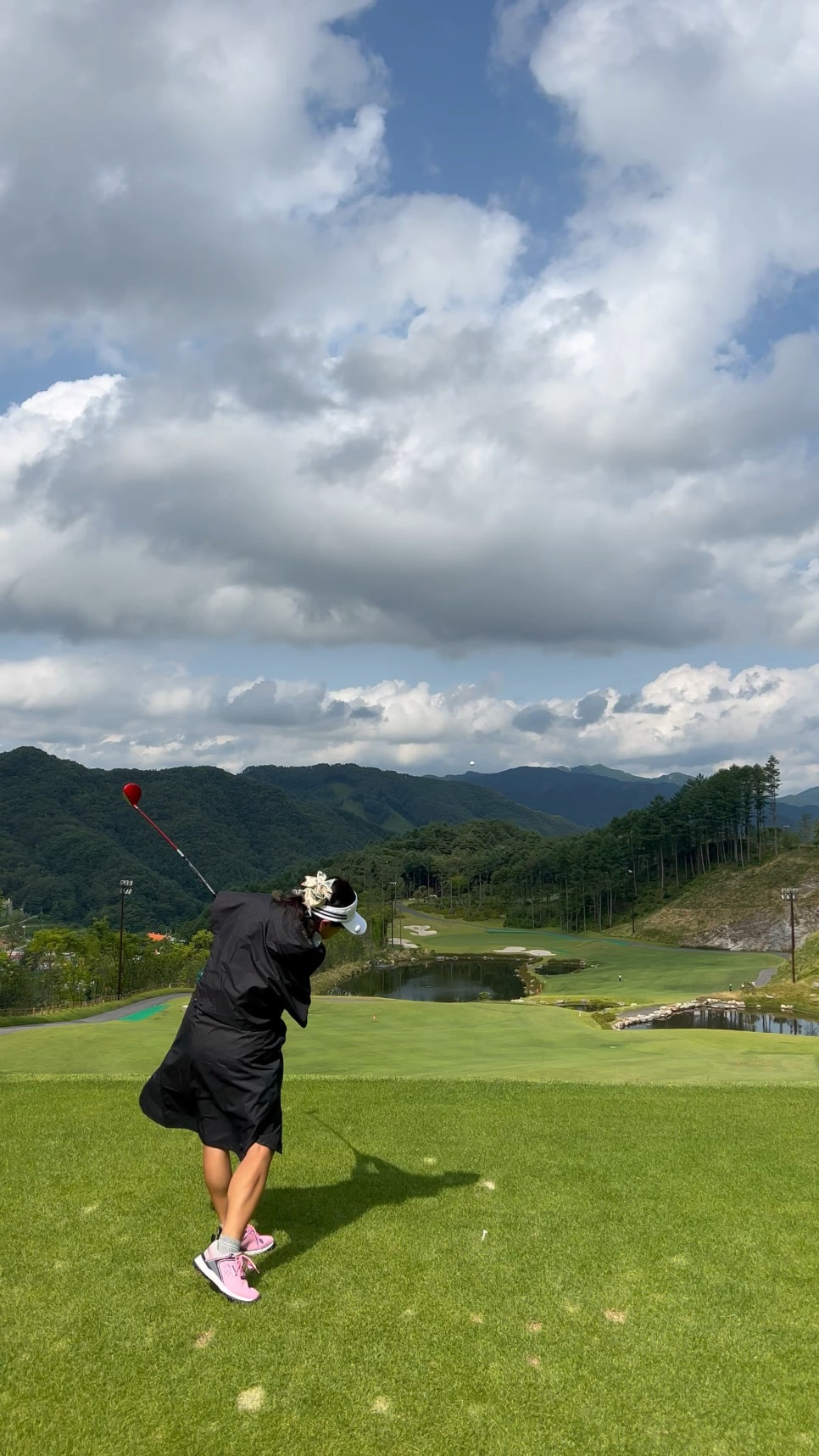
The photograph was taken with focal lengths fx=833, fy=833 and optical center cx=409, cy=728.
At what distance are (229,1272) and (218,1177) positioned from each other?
0.64m

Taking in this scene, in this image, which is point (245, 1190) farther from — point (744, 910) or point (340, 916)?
point (744, 910)

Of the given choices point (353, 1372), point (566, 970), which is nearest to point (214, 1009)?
point (353, 1372)

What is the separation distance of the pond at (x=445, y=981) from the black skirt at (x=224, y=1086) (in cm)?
6966

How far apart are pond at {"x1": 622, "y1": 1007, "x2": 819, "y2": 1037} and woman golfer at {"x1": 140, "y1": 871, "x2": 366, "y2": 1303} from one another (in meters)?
45.5

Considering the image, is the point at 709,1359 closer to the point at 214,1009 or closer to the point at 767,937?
the point at 214,1009

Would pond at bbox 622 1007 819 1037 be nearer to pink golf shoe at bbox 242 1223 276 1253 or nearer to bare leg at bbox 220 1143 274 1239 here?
pink golf shoe at bbox 242 1223 276 1253

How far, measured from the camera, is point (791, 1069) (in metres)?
16.0

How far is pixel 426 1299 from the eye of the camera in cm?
509

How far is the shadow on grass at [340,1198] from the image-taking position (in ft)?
19.9

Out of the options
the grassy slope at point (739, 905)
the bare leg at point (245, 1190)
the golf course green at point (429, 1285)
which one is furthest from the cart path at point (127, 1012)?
the grassy slope at point (739, 905)

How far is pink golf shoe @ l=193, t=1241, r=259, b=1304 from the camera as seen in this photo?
200 inches

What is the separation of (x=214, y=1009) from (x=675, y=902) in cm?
11954

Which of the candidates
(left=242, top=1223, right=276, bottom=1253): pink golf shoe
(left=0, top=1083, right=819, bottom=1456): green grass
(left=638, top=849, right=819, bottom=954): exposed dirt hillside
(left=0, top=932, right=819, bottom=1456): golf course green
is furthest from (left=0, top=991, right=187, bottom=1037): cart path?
(left=638, top=849, right=819, bottom=954): exposed dirt hillside

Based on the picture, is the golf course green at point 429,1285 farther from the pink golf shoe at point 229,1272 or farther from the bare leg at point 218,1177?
the bare leg at point 218,1177
